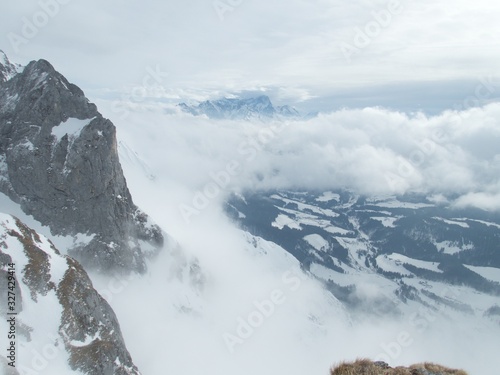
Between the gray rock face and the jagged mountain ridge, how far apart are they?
5341cm

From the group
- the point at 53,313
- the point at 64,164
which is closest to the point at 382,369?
the point at 53,313

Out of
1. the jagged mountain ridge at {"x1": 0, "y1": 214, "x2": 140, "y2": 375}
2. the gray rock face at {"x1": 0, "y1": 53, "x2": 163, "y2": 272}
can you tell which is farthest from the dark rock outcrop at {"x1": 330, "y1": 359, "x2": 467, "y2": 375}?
the gray rock face at {"x1": 0, "y1": 53, "x2": 163, "y2": 272}

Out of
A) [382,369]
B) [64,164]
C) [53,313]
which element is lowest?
[53,313]

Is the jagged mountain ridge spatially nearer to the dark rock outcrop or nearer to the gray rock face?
the gray rock face

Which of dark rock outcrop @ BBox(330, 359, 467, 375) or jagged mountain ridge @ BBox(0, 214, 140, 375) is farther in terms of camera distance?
jagged mountain ridge @ BBox(0, 214, 140, 375)

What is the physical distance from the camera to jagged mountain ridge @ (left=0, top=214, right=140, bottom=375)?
7431 centimetres

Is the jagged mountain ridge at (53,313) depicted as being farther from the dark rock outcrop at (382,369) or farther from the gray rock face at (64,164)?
the dark rock outcrop at (382,369)

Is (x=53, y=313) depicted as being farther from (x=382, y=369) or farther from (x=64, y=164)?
(x=382, y=369)

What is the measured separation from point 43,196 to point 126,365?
8204cm

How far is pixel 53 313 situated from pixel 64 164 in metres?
79.2

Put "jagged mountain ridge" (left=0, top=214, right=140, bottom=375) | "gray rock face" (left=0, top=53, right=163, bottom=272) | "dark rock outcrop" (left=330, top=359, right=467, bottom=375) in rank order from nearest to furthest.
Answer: "dark rock outcrop" (left=330, top=359, right=467, bottom=375)
"jagged mountain ridge" (left=0, top=214, right=140, bottom=375)
"gray rock face" (left=0, top=53, right=163, bottom=272)

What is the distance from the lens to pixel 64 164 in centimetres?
14638

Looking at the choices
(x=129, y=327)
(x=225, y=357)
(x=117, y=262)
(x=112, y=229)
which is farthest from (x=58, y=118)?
(x=225, y=357)

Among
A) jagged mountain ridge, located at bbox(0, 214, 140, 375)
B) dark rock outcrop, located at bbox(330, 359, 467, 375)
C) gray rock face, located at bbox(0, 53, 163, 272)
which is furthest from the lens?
gray rock face, located at bbox(0, 53, 163, 272)
